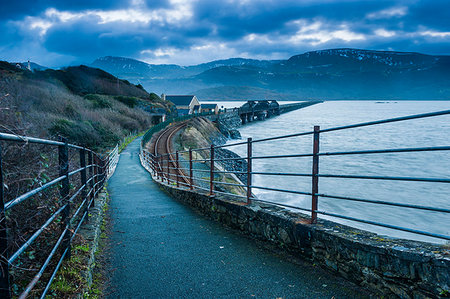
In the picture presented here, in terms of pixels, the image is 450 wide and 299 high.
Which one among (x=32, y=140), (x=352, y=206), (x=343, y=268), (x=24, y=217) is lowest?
(x=352, y=206)

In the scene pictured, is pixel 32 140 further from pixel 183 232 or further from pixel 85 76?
pixel 85 76

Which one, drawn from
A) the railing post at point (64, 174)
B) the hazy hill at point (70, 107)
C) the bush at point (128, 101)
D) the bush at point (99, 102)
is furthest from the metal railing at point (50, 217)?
the bush at point (128, 101)

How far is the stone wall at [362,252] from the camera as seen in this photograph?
2496 millimetres

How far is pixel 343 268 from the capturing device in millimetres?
3236

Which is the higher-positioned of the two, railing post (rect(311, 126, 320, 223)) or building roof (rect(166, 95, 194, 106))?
building roof (rect(166, 95, 194, 106))

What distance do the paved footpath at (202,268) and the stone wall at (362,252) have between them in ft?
0.55

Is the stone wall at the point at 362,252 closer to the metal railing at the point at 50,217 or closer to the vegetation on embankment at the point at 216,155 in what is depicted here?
the metal railing at the point at 50,217

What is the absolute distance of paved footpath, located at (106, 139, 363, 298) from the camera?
319cm

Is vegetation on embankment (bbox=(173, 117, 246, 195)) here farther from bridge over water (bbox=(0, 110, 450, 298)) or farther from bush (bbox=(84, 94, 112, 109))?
bush (bbox=(84, 94, 112, 109))

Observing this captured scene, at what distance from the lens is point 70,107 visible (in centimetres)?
3023

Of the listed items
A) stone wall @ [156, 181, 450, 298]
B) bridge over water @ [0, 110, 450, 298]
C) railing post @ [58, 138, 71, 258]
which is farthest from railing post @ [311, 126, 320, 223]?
railing post @ [58, 138, 71, 258]

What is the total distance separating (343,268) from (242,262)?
1.20 metres

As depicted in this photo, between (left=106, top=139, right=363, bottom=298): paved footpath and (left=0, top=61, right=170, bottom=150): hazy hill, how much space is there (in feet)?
5.91

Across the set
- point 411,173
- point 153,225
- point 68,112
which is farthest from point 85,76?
point 153,225
